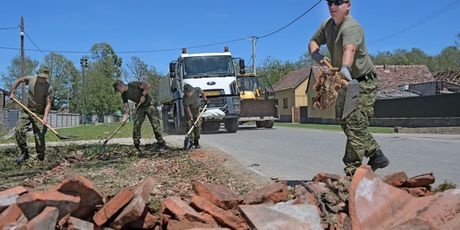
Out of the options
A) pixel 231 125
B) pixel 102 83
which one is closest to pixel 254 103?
pixel 231 125

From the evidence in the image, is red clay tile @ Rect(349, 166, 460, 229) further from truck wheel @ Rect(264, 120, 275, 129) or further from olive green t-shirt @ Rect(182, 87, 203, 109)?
truck wheel @ Rect(264, 120, 275, 129)

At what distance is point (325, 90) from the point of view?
16.4ft

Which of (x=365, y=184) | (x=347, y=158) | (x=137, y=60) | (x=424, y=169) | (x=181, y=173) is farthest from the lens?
(x=137, y=60)

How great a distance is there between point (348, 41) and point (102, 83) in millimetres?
82080

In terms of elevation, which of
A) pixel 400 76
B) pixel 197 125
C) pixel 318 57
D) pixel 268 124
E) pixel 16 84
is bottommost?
pixel 268 124

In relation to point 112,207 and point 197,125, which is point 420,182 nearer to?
point 112,207

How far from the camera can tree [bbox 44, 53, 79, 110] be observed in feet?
271

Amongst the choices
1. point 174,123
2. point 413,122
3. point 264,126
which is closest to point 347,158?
point 174,123

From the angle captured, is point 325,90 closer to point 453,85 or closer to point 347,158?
point 347,158

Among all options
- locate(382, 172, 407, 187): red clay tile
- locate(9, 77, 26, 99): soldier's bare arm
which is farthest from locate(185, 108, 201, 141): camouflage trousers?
locate(382, 172, 407, 187): red clay tile

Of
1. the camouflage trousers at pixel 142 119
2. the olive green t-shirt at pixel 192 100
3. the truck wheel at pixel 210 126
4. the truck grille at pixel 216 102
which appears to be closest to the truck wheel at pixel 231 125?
the truck wheel at pixel 210 126

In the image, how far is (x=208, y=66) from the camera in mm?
20062

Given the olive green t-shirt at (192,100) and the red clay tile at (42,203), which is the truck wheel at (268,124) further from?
the red clay tile at (42,203)

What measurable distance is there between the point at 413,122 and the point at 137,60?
199ft
